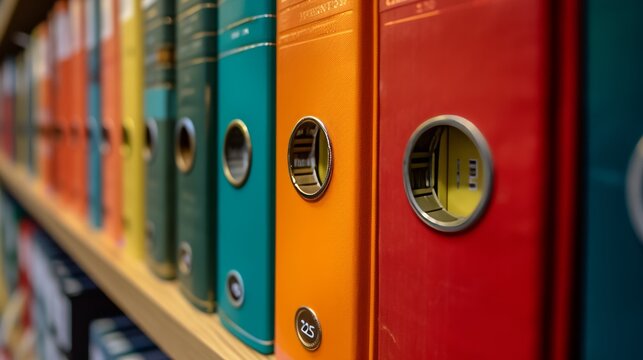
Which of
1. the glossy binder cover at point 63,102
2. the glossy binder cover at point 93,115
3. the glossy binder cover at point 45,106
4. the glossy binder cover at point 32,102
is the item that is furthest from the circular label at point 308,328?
the glossy binder cover at point 32,102

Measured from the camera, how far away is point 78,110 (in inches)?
38.1

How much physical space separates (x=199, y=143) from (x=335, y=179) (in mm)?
225

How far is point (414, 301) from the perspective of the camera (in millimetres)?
276

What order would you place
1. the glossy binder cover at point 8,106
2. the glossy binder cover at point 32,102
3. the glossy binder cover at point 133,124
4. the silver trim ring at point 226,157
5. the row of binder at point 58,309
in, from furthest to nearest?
the glossy binder cover at point 8,106, the glossy binder cover at point 32,102, the row of binder at point 58,309, the glossy binder cover at point 133,124, the silver trim ring at point 226,157

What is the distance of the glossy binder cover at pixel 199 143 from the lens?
49cm

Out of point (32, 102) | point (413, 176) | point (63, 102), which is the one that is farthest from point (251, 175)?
point (32, 102)

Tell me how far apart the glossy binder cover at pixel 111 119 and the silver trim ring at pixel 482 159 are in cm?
55

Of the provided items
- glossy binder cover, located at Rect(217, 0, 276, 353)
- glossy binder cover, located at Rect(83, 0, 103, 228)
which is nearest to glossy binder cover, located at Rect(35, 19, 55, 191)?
glossy binder cover, located at Rect(83, 0, 103, 228)

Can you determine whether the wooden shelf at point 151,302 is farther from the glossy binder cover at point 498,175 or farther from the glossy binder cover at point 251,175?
the glossy binder cover at point 498,175

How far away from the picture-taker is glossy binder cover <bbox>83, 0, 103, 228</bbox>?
83 centimetres

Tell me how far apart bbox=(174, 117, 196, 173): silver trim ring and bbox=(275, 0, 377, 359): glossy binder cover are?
0.17m

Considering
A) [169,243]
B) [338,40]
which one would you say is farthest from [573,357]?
[169,243]

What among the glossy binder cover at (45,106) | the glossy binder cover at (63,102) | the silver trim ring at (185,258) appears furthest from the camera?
the glossy binder cover at (45,106)

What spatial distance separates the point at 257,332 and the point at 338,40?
0.24 metres
